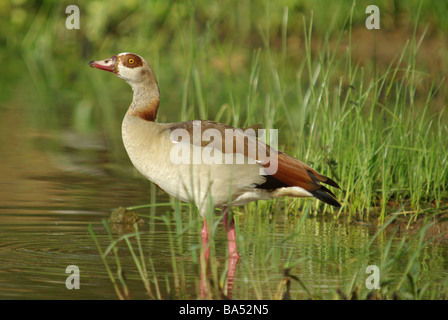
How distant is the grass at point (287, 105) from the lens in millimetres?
5695

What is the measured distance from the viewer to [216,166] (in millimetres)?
6352

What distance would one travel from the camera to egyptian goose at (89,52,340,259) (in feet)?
20.7

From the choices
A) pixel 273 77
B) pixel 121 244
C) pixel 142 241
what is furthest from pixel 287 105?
pixel 121 244

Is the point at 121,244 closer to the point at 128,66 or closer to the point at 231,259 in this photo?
the point at 231,259

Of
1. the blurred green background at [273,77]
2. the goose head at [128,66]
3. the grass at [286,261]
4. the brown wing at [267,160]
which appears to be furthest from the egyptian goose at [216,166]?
the blurred green background at [273,77]

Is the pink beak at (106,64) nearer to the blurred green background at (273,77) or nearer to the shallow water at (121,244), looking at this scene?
the blurred green background at (273,77)

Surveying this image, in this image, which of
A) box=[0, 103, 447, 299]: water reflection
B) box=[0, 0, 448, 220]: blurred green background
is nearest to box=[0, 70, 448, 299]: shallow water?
box=[0, 103, 447, 299]: water reflection

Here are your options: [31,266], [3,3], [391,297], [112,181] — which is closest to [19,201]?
[112,181]

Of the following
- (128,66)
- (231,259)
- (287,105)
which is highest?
(287,105)

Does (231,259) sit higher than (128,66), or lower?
lower

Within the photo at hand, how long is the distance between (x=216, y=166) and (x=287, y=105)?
819cm

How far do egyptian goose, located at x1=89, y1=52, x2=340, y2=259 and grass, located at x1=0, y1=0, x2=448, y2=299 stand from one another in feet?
1.13

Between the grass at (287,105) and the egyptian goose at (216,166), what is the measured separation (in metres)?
0.35

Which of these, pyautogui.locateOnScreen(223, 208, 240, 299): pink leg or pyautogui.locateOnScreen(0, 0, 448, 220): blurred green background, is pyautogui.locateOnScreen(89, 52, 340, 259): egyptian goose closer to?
pyautogui.locateOnScreen(223, 208, 240, 299): pink leg
